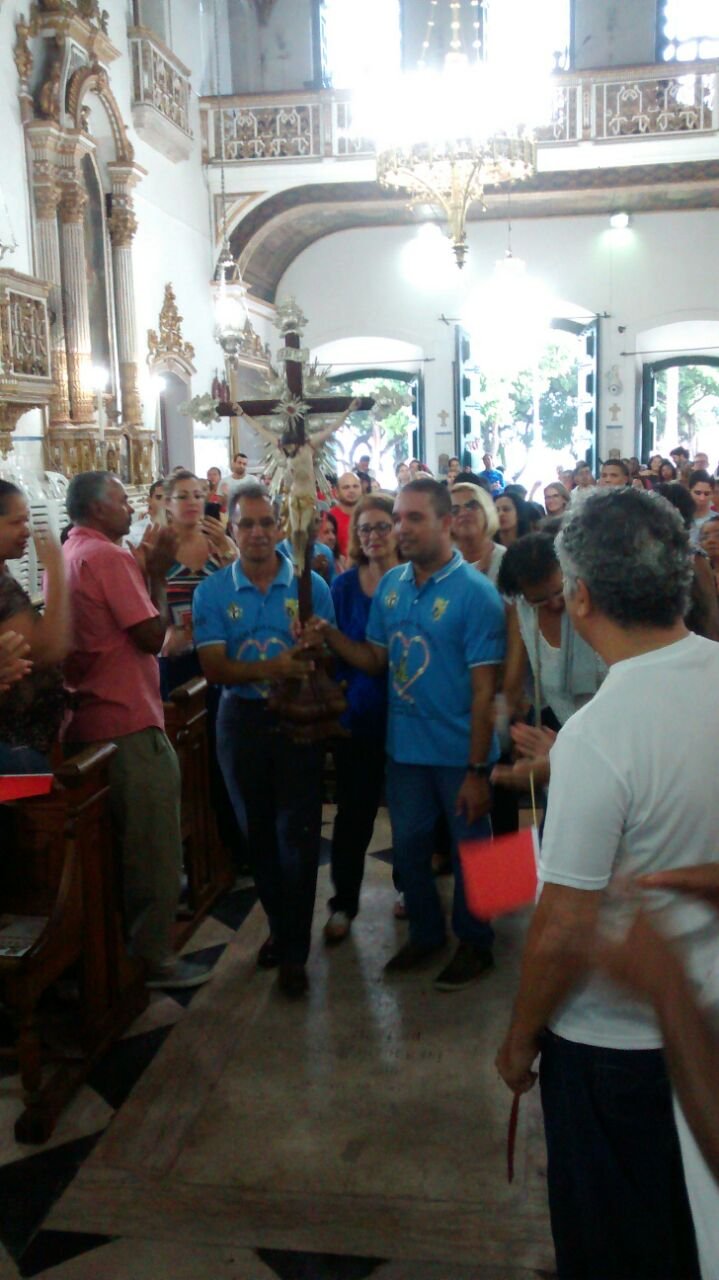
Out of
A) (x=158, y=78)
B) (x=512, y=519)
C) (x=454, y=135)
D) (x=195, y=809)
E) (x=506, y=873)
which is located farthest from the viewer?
(x=158, y=78)

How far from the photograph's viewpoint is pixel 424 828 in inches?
140

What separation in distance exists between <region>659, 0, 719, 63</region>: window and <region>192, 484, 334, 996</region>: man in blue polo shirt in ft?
44.8

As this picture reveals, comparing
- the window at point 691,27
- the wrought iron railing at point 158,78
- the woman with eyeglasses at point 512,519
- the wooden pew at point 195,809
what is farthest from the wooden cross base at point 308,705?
the window at point 691,27

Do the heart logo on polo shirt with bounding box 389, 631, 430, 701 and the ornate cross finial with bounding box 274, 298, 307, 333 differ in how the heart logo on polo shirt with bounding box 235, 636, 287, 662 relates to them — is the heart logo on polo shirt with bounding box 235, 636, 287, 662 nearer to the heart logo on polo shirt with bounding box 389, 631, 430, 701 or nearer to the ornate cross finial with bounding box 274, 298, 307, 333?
the heart logo on polo shirt with bounding box 389, 631, 430, 701

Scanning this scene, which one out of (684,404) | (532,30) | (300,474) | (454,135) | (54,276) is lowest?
(300,474)

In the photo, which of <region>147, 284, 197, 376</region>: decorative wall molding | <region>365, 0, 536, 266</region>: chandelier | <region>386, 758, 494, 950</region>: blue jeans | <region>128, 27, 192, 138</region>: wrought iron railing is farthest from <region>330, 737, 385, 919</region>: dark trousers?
<region>128, 27, 192, 138</region>: wrought iron railing

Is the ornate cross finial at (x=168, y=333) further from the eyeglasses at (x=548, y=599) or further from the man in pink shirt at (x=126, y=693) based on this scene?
the eyeglasses at (x=548, y=599)

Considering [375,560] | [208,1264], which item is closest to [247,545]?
[375,560]

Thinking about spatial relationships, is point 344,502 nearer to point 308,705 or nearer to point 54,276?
point 54,276

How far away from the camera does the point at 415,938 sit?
12.2 ft

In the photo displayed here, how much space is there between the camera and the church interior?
260 cm

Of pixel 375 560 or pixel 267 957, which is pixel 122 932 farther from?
pixel 375 560

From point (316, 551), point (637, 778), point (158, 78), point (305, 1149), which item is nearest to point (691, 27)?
point (158, 78)

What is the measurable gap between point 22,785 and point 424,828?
1.26 meters
